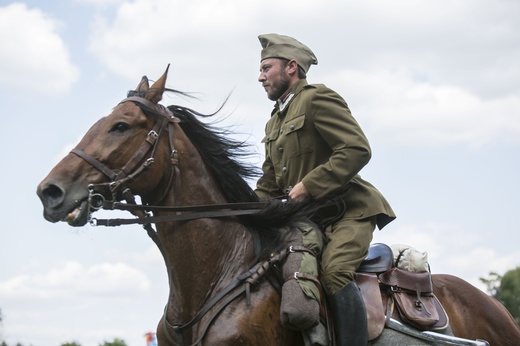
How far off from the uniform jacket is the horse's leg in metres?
1.32

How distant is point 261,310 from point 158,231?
4.33ft

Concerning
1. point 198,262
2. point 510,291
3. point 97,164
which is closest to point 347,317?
point 198,262

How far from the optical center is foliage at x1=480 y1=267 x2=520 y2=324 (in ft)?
178

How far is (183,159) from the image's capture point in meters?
8.47

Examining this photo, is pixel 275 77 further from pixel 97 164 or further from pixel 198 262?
pixel 97 164

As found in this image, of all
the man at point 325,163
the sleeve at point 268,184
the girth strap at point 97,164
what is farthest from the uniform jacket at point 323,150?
the girth strap at point 97,164

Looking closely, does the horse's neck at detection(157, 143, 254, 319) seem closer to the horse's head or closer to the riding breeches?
the horse's head

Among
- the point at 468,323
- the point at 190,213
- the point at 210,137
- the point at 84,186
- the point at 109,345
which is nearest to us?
the point at 84,186

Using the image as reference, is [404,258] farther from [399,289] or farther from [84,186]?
[84,186]

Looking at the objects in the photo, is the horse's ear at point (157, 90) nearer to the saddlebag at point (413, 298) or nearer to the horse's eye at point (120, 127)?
the horse's eye at point (120, 127)

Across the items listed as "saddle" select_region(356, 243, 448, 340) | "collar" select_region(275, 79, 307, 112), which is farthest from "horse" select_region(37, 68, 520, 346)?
"collar" select_region(275, 79, 307, 112)

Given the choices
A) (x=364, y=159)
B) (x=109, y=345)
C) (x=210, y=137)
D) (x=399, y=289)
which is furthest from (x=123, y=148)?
(x=109, y=345)

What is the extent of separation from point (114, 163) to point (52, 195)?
66 cm

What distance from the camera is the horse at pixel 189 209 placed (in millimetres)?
7820
